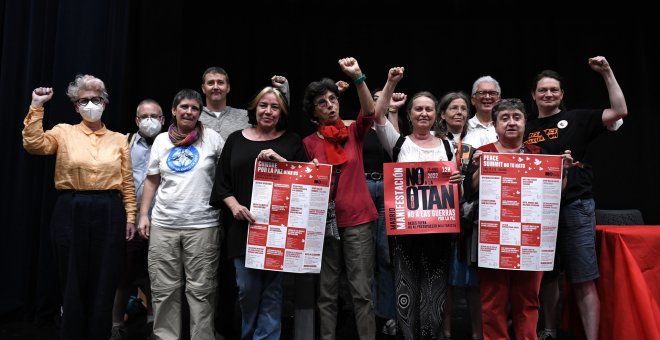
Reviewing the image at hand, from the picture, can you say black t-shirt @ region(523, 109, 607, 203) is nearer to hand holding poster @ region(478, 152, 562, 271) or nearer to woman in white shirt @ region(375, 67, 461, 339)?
hand holding poster @ region(478, 152, 562, 271)

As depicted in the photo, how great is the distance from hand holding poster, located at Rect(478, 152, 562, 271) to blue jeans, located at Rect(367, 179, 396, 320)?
0.84 meters

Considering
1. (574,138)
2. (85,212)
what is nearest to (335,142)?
(574,138)

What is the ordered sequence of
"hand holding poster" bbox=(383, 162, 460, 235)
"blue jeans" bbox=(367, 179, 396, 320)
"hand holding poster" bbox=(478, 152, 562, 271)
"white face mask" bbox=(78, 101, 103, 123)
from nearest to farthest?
"hand holding poster" bbox=(478, 152, 562, 271) → "hand holding poster" bbox=(383, 162, 460, 235) → "white face mask" bbox=(78, 101, 103, 123) → "blue jeans" bbox=(367, 179, 396, 320)

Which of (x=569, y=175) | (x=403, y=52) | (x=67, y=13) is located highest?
(x=403, y=52)

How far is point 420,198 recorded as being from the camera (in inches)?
106

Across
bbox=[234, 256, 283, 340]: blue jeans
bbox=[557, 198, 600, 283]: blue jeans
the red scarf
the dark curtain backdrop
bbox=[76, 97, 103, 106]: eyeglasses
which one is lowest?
bbox=[234, 256, 283, 340]: blue jeans

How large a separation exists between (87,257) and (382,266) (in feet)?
5.67

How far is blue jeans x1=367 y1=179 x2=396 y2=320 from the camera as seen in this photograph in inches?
126

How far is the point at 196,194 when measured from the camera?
2654 mm

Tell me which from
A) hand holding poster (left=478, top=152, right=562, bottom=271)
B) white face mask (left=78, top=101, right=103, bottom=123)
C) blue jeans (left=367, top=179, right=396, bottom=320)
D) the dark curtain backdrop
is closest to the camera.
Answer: hand holding poster (left=478, top=152, right=562, bottom=271)

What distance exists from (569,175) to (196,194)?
1997 millimetres

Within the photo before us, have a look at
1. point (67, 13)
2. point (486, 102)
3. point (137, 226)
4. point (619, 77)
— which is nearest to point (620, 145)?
point (619, 77)

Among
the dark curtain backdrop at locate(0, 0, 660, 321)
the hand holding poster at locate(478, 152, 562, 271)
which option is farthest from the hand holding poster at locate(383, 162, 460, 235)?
the dark curtain backdrop at locate(0, 0, 660, 321)

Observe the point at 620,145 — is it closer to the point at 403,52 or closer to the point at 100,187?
the point at 403,52
